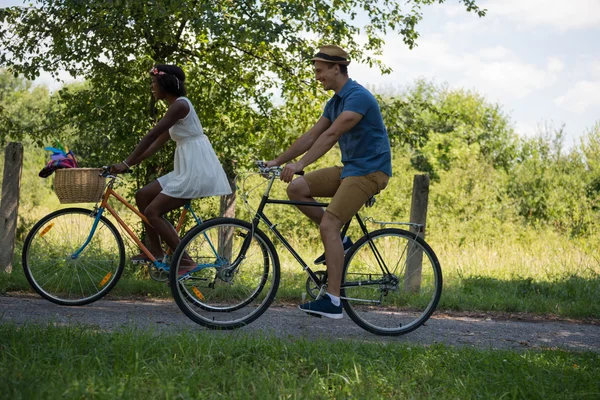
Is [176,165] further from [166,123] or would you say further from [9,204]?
[9,204]

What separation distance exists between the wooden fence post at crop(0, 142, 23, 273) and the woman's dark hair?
8.34 feet

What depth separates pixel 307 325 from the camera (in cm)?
590

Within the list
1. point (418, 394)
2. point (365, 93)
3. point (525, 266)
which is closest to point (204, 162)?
point (365, 93)

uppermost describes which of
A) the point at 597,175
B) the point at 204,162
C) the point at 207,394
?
the point at 597,175

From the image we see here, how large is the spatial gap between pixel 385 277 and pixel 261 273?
1.05 meters

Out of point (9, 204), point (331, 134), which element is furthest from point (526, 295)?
point (9, 204)

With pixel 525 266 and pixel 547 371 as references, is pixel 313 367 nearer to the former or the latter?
pixel 547 371

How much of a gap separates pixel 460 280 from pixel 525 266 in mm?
1916

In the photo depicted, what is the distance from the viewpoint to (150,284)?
7242 millimetres

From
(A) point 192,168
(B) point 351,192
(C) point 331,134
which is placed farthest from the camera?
(A) point 192,168

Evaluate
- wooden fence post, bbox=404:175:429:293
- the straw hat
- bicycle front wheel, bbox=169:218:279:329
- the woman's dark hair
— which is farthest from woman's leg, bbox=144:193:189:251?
wooden fence post, bbox=404:175:429:293

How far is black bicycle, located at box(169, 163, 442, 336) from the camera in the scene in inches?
219

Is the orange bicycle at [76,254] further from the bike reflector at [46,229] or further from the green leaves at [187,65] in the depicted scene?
the green leaves at [187,65]

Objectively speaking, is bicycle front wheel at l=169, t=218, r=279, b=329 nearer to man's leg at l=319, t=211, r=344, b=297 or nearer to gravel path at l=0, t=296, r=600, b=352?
gravel path at l=0, t=296, r=600, b=352
